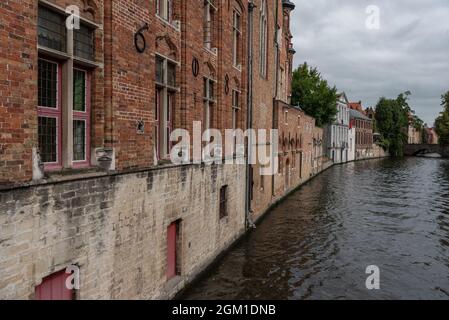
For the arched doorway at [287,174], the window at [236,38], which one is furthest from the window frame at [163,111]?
the arched doorway at [287,174]

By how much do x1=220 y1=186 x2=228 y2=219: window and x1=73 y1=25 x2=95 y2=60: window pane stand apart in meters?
7.63

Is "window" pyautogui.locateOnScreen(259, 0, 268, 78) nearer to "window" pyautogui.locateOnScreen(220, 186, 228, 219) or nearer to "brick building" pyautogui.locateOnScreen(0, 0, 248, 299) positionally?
"window" pyautogui.locateOnScreen(220, 186, 228, 219)

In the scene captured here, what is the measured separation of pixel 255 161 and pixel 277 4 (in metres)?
10.1

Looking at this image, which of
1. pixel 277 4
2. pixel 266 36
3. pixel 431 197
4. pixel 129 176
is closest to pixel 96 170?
pixel 129 176

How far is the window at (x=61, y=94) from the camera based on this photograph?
5719 mm

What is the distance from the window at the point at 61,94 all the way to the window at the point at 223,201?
7.23 meters

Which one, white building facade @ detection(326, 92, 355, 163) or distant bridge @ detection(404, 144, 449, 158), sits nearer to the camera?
white building facade @ detection(326, 92, 355, 163)

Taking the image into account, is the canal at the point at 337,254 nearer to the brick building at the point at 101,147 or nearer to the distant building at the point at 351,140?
the brick building at the point at 101,147

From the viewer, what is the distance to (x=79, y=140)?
6605 mm

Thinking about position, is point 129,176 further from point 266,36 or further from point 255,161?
point 266,36

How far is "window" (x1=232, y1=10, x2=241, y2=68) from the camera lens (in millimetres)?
15125

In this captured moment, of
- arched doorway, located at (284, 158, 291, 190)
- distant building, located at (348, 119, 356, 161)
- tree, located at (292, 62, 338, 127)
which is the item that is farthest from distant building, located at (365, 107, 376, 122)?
arched doorway, located at (284, 158, 291, 190)

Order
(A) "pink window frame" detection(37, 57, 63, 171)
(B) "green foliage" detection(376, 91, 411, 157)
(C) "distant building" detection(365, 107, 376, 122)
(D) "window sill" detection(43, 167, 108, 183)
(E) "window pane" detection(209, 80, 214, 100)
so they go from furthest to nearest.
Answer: (C) "distant building" detection(365, 107, 376, 122)
(B) "green foliage" detection(376, 91, 411, 157)
(E) "window pane" detection(209, 80, 214, 100)
(A) "pink window frame" detection(37, 57, 63, 171)
(D) "window sill" detection(43, 167, 108, 183)

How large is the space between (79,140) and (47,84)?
1.10 metres
